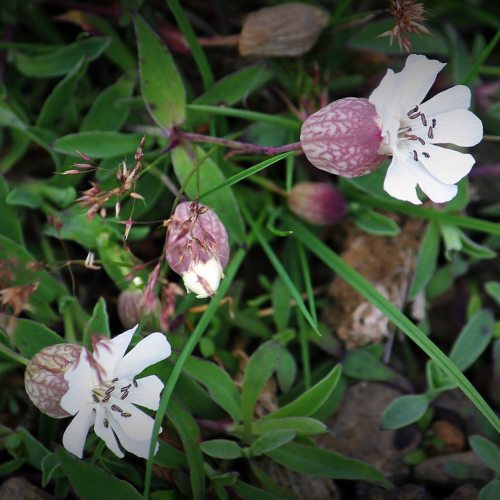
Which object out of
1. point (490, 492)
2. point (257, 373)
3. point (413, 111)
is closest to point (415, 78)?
point (413, 111)

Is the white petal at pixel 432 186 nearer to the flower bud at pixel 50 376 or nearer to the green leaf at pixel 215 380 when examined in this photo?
the green leaf at pixel 215 380

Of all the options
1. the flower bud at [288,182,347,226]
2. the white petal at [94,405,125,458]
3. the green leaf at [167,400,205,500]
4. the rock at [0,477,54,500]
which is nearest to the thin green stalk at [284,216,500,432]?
the flower bud at [288,182,347,226]

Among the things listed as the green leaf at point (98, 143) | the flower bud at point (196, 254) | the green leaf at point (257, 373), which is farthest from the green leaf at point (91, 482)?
the green leaf at point (98, 143)

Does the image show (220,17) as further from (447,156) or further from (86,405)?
(86,405)

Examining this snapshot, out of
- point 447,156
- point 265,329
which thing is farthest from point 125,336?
point 447,156

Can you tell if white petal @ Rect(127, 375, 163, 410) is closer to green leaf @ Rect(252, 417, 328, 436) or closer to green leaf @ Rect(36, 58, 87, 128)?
green leaf @ Rect(252, 417, 328, 436)

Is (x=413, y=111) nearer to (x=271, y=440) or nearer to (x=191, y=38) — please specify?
(x=191, y=38)
